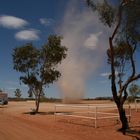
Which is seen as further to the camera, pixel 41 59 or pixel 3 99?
pixel 3 99

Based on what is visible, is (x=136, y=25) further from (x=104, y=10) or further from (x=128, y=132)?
(x=128, y=132)

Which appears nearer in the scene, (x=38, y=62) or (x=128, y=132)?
(x=128, y=132)

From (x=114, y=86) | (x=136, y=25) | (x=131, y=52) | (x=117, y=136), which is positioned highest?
(x=136, y=25)

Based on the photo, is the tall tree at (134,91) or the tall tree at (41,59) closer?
the tall tree at (41,59)

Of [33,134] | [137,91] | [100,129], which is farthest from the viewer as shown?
[137,91]

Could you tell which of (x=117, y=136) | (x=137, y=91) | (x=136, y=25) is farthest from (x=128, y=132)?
(x=137, y=91)

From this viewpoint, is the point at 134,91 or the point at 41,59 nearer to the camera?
the point at 41,59

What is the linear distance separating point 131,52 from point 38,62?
2198cm

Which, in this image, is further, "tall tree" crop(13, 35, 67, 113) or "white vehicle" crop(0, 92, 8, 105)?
"white vehicle" crop(0, 92, 8, 105)

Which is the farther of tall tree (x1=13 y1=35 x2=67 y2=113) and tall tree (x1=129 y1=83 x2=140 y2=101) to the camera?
tall tree (x1=129 y1=83 x2=140 y2=101)

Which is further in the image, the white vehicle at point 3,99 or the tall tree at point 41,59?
the white vehicle at point 3,99

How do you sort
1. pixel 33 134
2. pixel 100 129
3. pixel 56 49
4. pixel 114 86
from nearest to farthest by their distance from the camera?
pixel 33 134 < pixel 114 86 < pixel 100 129 < pixel 56 49

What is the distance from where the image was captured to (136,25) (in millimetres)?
21531

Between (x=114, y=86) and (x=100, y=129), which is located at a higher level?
(x=114, y=86)
